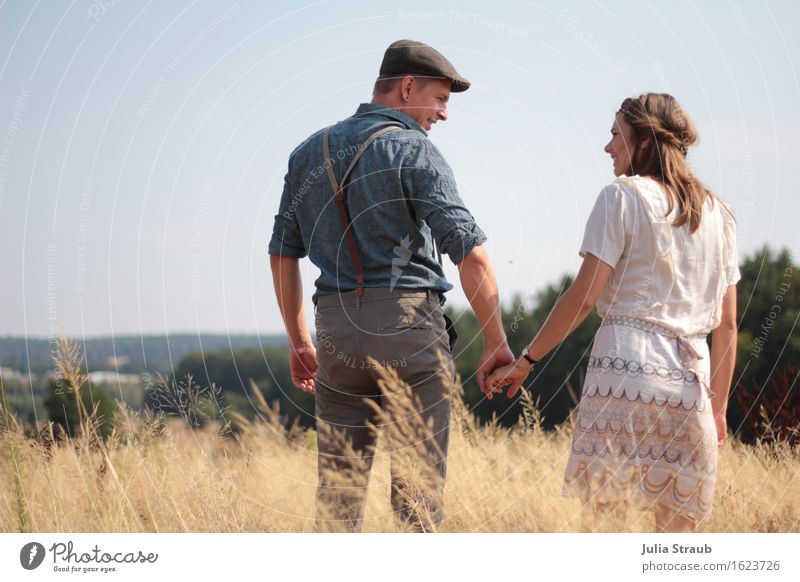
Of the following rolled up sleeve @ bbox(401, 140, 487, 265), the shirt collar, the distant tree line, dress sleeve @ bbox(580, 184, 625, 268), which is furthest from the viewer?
the distant tree line

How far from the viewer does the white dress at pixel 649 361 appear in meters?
3.45

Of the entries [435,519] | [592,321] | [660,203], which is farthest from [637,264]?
[592,321]

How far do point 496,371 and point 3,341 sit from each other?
2.90m

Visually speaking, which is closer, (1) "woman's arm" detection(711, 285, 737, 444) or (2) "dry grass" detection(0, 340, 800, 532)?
(1) "woman's arm" detection(711, 285, 737, 444)

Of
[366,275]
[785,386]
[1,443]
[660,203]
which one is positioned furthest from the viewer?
[785,386]

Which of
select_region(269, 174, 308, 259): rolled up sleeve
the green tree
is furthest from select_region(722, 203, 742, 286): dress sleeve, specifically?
the green tree

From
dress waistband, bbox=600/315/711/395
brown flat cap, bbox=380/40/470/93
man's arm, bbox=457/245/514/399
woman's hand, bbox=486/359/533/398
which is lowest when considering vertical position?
woman's hand, bbox=486/359/533/398

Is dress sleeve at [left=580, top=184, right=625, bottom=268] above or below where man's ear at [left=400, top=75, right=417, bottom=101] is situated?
below

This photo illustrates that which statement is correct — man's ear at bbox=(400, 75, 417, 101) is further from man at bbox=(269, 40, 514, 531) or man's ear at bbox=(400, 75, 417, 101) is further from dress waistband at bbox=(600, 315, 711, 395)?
dress waistband at bbox=(600, 315, 711, 395)

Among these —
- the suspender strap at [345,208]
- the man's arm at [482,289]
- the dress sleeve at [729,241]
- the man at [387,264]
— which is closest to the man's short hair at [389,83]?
the man at [387,264]

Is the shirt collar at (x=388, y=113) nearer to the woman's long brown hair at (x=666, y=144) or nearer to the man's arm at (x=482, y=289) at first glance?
the man's arm at (x=482, y=289)

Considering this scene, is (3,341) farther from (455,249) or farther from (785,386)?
(785,386)

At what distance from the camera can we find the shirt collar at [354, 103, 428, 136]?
3879 mm

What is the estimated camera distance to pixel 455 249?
3.73m
